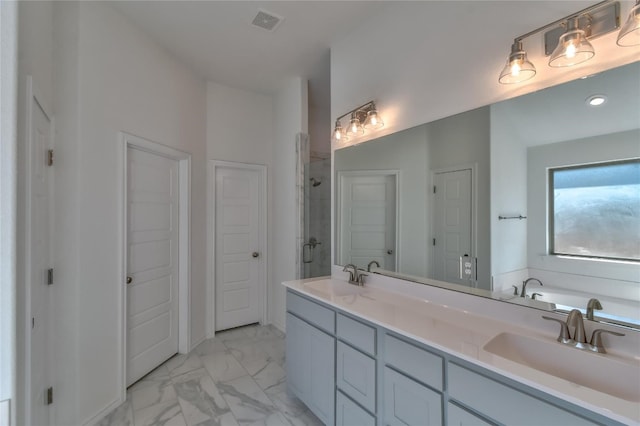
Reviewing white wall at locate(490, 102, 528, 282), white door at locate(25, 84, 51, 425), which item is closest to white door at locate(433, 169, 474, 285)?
white wall at locate(490, 102, 528, 282)

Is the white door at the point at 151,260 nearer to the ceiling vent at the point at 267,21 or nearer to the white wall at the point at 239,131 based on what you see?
the white wall at the point at 239,131

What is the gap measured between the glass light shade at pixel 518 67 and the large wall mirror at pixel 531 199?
0.34ft

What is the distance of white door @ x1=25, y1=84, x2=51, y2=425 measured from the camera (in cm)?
139

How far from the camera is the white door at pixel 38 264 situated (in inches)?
54.6

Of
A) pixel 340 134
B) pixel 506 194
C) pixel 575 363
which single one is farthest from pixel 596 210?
pixel 340 134

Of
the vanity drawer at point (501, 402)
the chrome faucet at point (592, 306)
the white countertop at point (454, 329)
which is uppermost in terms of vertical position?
the chrome faucet at point (592, 306)

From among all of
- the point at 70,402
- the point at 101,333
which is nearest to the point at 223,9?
the point at 101,333

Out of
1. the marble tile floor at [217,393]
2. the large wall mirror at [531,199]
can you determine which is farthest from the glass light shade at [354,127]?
the marble tile floor at [217,393]

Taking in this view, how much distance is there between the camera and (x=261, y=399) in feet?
7.39

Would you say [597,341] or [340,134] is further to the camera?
[340,134]

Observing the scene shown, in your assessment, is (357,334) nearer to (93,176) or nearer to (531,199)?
(531,199)

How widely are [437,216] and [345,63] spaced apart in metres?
1.66

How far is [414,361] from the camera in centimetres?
131

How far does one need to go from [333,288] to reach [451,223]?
1.01m
